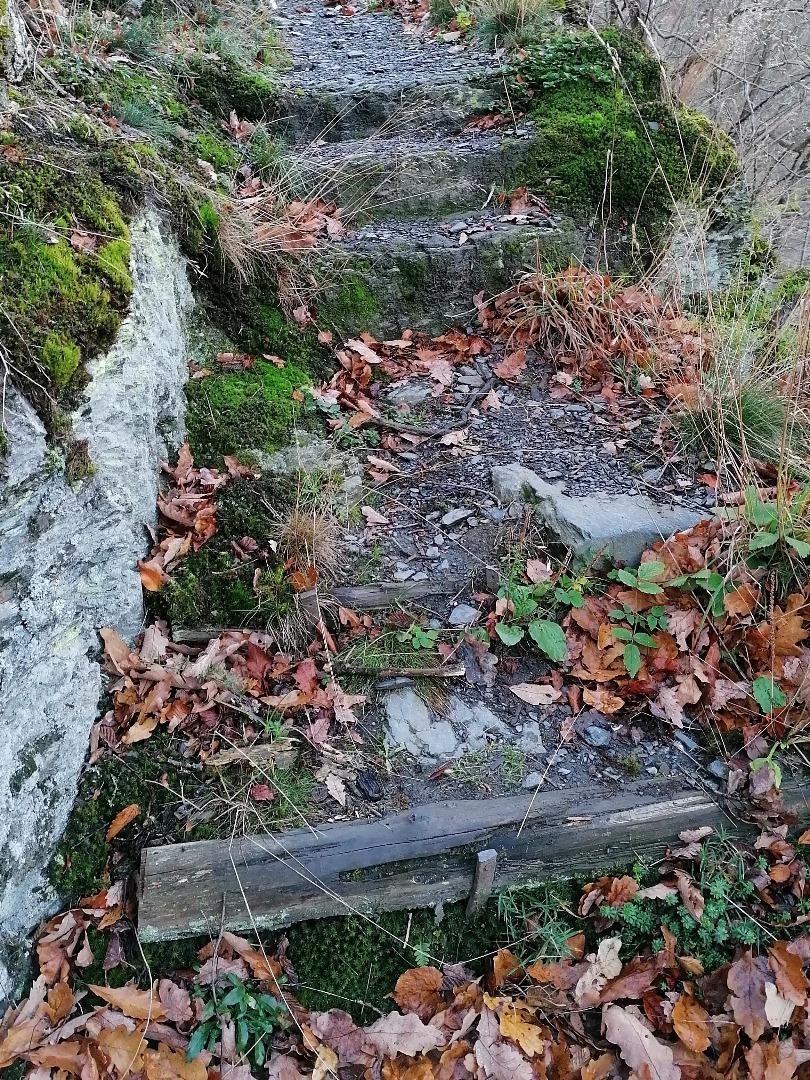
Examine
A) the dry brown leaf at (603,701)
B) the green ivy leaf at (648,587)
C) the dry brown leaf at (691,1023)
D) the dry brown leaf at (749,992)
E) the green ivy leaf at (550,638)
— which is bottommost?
the dry brown leaf at (691,1023)

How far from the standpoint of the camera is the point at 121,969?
2.28 metres

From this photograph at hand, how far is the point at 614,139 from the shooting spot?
4613mm

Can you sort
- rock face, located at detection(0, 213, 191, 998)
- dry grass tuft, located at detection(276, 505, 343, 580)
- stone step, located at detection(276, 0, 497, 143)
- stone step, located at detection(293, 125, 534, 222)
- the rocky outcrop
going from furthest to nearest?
stone step, located at detection(276, 0, 497, 143), stone step, located at detection(293, 125, 534, 222), the rocky outcrop, dry grass tuft, located at detection(276, 505, 343, 580), rock face, located at detection(0, 213, 191, 998)

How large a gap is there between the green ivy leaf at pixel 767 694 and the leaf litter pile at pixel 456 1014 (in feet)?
2.14

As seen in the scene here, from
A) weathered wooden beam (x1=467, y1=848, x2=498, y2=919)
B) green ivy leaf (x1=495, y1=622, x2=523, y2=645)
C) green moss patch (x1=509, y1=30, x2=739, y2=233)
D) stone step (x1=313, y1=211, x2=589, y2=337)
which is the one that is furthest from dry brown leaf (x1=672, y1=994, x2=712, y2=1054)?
green moss patch (x1=509, y1=30, x2=739, y2=233)

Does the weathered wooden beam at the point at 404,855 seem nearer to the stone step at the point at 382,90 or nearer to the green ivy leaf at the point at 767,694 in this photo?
the green ivy leaf at the point at 767,694

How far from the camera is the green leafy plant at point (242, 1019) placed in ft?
7.09

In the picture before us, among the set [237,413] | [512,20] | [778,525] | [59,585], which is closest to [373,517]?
[237,413]

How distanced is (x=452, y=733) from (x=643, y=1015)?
1125 mm

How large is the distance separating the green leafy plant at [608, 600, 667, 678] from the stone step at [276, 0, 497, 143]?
4054 millimetres

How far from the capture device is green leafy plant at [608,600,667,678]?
107 inches

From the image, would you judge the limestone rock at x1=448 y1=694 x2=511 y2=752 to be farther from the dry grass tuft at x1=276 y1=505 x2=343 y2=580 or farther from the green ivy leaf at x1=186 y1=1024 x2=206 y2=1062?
the green ivy leaf at x1=186 y1=1024 x2=206 y2=1062

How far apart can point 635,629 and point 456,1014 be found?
5.19 feet

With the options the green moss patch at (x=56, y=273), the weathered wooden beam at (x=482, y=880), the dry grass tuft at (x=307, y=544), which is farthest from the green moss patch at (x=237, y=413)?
the weathered wooden beam at (x=482, y=880)
